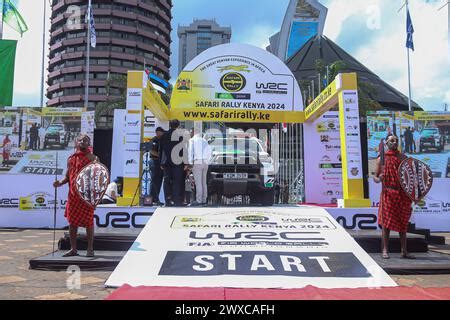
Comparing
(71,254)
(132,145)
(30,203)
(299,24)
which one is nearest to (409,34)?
(132,145)

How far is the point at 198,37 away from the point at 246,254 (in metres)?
145

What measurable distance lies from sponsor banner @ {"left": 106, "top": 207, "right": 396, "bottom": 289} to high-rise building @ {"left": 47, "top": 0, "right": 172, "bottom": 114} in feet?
202

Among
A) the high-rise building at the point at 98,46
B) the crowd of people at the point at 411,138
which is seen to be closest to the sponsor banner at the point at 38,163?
the crowd of people at the point at 411,138

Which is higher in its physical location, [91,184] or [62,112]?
[62,112]

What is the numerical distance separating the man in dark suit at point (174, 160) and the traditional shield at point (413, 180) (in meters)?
4.20

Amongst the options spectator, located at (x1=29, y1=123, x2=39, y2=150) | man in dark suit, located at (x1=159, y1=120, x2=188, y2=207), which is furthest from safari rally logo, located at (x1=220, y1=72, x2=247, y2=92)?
spectator, located at (x1=29, y1=123, x2=39, y2=150)

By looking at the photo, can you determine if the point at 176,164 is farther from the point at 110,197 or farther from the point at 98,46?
the point at 98,46

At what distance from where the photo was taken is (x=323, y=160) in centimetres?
1220

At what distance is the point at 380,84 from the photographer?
137 feet

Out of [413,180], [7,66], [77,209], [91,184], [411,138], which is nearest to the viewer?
[91,184]

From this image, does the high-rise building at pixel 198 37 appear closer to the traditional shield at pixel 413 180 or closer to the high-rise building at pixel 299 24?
the high-rise building at pixel 299 24

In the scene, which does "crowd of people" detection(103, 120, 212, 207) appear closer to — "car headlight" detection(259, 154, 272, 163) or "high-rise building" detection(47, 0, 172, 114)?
"car headlight" detection(259, 154, 272, 163)

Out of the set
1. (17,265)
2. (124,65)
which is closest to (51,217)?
(17,265)
